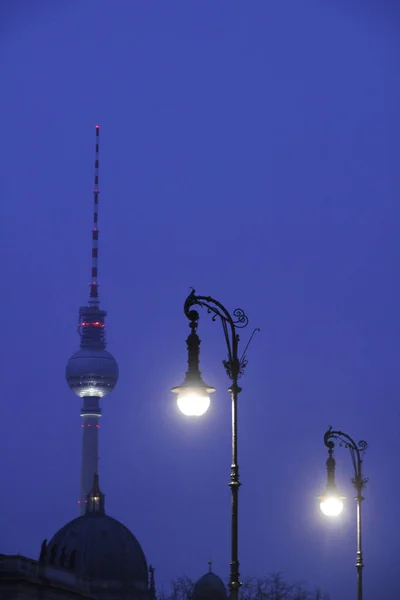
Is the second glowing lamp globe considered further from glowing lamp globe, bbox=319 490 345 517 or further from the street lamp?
glowing lamp globe, bbox=319 490 345 517

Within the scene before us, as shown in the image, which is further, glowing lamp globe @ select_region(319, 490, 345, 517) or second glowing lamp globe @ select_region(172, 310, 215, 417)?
glowing lamp globe @ select_region(319, 490, 345, 517)

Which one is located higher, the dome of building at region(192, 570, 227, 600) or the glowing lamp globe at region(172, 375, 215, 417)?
the dome of building at region(192, 570, 227, 600)

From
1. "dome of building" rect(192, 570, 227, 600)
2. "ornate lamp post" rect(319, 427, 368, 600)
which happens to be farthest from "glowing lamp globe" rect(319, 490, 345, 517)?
"dome of building" rect(192, 570, 227, 600)

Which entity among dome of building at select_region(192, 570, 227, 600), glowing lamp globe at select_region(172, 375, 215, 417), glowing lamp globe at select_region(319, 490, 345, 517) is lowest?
glowing lamp globe at select_region(172, 375, 215, 417)

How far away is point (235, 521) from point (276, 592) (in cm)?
15861

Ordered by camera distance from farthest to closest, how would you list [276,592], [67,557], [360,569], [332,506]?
[67,557] < [276,592] < [360,569] < [332,506]

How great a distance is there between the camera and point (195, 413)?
27203 millimetres

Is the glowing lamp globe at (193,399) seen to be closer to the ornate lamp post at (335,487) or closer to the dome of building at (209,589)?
the ornate lamp post at (335,487)

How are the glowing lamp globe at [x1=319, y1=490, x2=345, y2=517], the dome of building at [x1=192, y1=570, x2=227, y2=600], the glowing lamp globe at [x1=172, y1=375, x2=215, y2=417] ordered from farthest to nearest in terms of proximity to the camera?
the dome of building at [x1=192, y1=570, x2=227, y2=600] → the glowing lamp globe at [x1=319, y1=490, x2=345, y2=517] → the glowing lamp globe at [x1=172, y1=375, x2=215, y2=417]

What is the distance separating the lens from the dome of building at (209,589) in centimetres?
18812

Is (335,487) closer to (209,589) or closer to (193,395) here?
(193,395)

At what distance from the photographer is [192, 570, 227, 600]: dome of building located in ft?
617

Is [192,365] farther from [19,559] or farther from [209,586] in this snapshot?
[209,586]

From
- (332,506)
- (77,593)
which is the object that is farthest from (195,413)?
(77,593)
